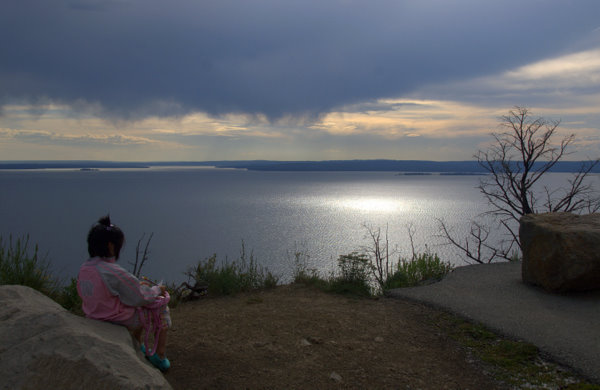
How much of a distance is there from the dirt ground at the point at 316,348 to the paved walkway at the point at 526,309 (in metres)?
0.58

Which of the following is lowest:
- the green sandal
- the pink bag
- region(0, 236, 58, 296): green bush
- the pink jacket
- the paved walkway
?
the paved walkway

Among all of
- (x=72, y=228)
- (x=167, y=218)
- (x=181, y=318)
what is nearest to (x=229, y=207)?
(x=167, y=218)

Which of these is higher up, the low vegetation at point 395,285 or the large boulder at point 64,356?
the large boulder at point 64,356

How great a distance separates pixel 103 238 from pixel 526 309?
5.52 m

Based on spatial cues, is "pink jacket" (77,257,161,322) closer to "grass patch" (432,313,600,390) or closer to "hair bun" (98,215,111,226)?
"hair bun" (98,215,111,226)

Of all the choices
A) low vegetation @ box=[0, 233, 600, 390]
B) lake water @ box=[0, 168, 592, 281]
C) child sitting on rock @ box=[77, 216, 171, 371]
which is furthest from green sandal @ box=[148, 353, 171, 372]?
lake water @ box=[0, 168, 592, 281]

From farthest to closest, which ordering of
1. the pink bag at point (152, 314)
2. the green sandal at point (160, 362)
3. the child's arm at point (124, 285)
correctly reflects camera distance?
the green sandal at point (160, 362) < the pink bag at point (152, 314) < the child's arm at point (124, 285)

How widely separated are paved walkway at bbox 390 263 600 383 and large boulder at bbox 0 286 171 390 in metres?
4.14

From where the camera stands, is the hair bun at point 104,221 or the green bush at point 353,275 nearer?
the hair bun at point 104,221

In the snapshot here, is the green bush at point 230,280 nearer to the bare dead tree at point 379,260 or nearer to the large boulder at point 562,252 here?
the bare dead tree at point 379,260

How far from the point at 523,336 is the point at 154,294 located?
4192mm

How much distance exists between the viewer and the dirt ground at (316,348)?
409cm

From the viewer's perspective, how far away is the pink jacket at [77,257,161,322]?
3602 mm

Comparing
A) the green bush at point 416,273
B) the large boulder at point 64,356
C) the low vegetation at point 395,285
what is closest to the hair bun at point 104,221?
the large boulder at point 64,356
